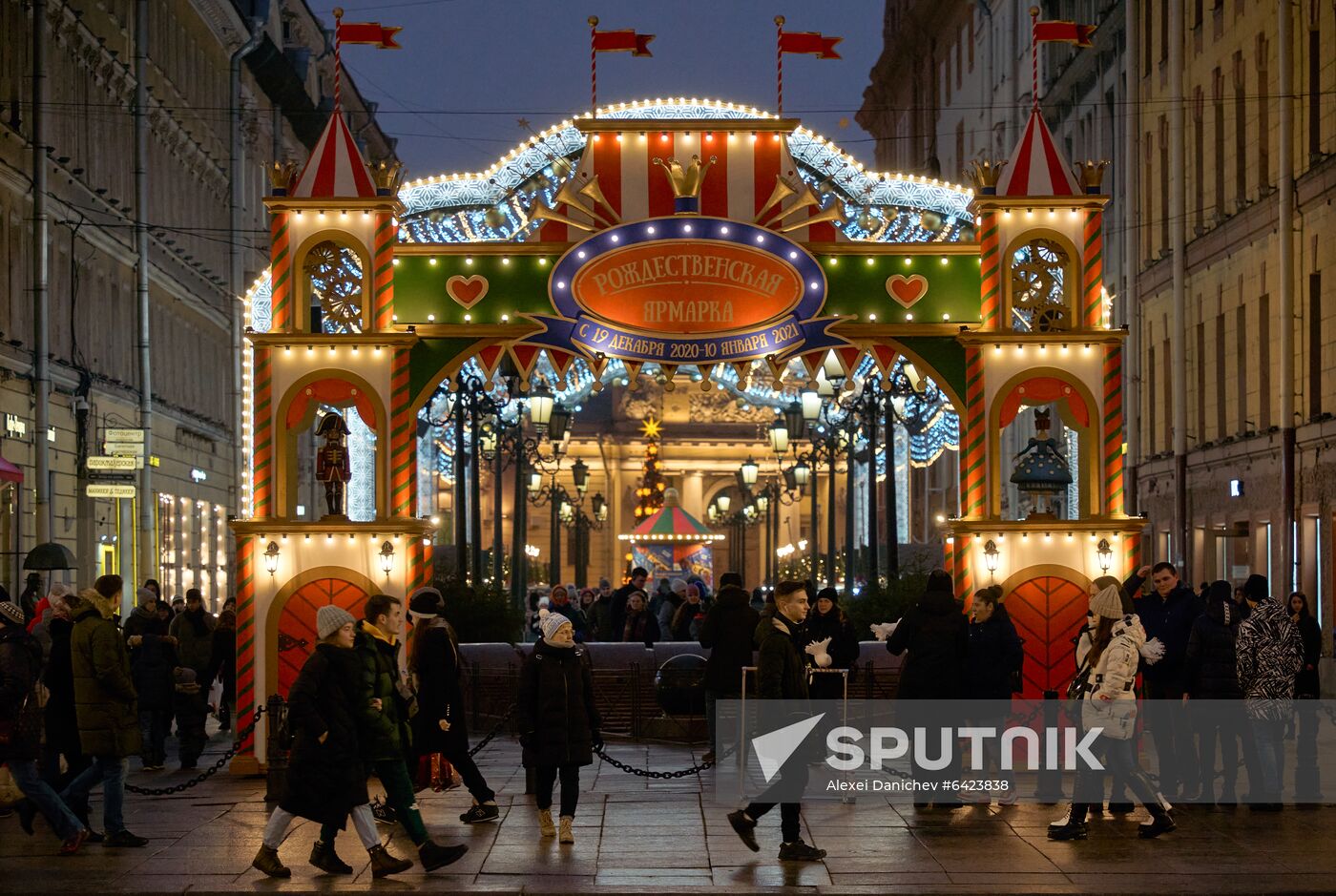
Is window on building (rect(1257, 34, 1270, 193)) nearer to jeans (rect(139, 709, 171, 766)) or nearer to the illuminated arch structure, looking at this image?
the illuminated arch structure

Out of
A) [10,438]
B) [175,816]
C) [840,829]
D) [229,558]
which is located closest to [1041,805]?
[840,829]

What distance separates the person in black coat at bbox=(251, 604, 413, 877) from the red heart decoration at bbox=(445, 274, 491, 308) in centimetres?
795

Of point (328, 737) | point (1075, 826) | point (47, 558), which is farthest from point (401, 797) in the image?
point (47, 558)

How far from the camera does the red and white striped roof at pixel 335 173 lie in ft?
67.6

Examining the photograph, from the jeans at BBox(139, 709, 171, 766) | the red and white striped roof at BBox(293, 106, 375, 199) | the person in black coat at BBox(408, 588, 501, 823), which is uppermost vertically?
the red and white striped roof at BBox(293, 106, 375, 199)

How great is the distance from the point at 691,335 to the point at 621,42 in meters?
3.11

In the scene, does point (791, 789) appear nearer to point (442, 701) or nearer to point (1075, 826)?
point (1075, 826)

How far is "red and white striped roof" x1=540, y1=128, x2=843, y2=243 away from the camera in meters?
20.9

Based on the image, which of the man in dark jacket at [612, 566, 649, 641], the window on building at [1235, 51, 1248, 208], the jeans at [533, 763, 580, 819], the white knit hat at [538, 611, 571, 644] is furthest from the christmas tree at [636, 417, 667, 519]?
the white knit hat at [538, 611, 571, 644]

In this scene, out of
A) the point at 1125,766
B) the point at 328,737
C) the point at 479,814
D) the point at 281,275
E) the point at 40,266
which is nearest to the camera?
the point at 328,737

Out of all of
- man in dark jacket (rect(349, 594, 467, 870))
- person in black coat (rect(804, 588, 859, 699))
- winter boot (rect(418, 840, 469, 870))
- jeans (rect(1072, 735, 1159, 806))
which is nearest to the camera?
man in dark jacket (rect(349, 594, 467, 870))

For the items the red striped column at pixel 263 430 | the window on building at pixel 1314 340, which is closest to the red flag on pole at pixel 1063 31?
the red striped column at pixel 263 430

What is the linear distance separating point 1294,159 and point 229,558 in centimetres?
2578

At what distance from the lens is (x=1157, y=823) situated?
14.9 m
